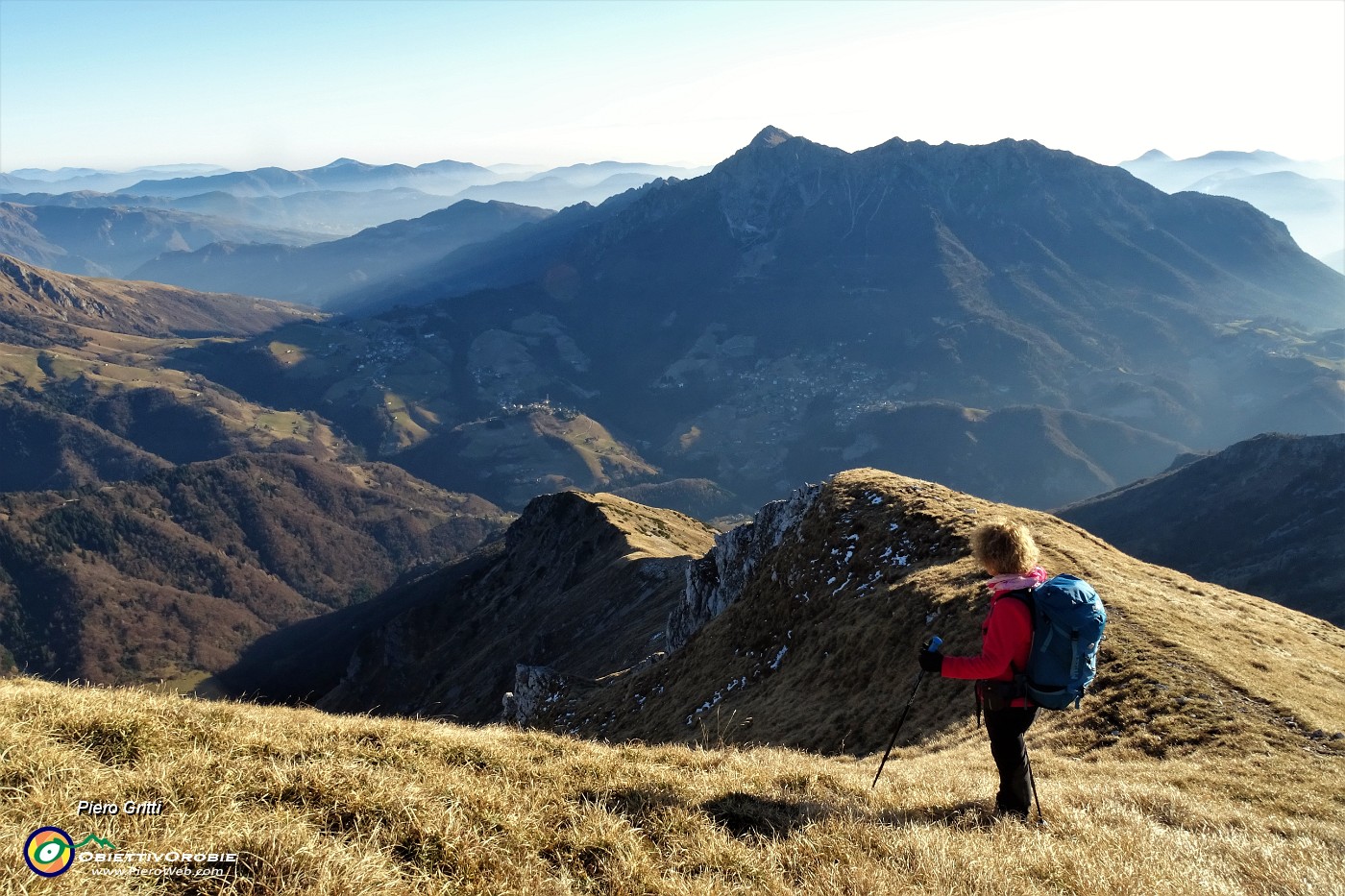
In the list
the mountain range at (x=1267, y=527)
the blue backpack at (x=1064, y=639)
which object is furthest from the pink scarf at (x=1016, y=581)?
the mountain range at (x=1267, y=527)

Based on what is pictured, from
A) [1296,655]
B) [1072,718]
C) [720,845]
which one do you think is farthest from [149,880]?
[1296,655]

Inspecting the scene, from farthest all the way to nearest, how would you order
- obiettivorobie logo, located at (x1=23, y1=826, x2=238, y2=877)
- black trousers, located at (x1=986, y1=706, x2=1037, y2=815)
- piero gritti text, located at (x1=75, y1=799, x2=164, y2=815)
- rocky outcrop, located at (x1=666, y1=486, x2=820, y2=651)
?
rocky outcrop, located at (x1=666, y1=486, x2=820, y2=651) → black trousers, located at (x1=986, y1=706, x2=1037, y2=815) → piero gritti text, located at (x1=75, y1=799, x2=164, y2=815) → obiettivorobie logo, located at (x1=23, y1=826, x2=238, y2=877)

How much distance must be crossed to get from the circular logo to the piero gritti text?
1.62ft

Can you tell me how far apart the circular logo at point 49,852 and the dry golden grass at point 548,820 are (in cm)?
12

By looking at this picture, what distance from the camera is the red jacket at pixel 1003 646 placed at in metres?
9.50

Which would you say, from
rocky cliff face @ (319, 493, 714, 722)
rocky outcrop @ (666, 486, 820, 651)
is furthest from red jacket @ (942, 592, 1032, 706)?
rocky cliff face @ (319, 493, 714, 722)

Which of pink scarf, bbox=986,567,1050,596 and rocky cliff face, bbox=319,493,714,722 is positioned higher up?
pink scarf, bbox=986,567,1050,596

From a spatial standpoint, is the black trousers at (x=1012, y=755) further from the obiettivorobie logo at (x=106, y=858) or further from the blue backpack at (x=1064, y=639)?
the obiettivorobie logo at (x=106, y=858)

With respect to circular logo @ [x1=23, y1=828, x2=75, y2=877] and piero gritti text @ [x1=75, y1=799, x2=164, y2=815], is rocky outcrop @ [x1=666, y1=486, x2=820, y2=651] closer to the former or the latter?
piero gritti text @ [x1=75, y1=799, x2=164, y2=815]

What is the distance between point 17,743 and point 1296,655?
95.1 feet

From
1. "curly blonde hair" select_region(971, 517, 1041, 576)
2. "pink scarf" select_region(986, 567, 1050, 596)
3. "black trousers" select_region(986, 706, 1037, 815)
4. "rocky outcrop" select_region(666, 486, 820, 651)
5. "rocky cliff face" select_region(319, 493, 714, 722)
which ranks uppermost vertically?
"curly blonde hair" select_region(971, 517, 1041, 576)

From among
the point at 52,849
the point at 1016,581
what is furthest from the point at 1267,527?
the point at 52,849

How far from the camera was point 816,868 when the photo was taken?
798 centimetres

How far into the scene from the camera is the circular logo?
19.0 ft
